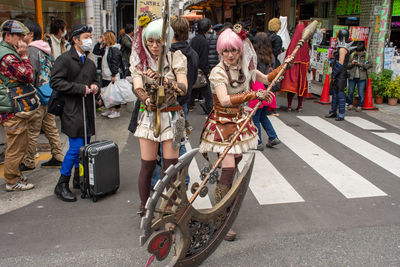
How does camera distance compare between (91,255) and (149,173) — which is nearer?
(91,255)

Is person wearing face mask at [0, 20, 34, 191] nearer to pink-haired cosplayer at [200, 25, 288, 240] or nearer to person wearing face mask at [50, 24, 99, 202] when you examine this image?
person wearing face mask at [50, 24, 99, 202]

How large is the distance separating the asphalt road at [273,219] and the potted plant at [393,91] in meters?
4.05

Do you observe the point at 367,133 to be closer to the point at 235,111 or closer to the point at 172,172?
the point at 235,111

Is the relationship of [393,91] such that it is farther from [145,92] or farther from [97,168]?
[145,92]


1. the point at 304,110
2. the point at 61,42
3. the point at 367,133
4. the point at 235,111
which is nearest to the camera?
the point at 235,111

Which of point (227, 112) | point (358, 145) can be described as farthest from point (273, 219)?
point (358, 145)

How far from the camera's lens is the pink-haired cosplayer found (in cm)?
339

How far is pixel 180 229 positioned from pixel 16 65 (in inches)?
111

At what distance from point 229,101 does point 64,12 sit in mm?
9875

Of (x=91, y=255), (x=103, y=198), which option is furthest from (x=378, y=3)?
(x=91, y=255)

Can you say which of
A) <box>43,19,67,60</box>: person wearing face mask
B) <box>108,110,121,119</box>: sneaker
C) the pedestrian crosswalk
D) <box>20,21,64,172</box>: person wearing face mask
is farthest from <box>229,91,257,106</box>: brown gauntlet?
<box>108,110,121,119</box>: sneaker

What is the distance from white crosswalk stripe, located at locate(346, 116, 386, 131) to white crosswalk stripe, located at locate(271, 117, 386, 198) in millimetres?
1630

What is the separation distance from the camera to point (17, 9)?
9344 mm

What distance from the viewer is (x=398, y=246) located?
3453mm
